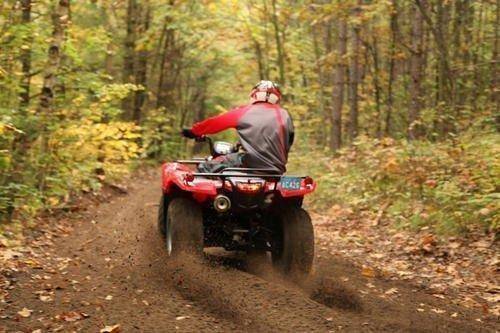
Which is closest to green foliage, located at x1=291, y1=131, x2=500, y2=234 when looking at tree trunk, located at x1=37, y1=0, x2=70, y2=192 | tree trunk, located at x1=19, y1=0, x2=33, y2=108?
tree trunk, located at x1=37, y1=0, x2=70, y2=192

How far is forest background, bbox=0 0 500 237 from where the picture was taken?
30.1ft

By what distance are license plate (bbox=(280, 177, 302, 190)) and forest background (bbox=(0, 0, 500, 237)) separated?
119 inches

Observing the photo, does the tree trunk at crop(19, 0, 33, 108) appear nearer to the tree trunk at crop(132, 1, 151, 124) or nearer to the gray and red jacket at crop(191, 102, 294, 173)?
the gray and red jacket at crop(191, 102, 294, 173)

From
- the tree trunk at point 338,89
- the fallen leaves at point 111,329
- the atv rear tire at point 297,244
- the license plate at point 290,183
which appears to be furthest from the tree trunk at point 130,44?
the fallen leaves at point 111,329

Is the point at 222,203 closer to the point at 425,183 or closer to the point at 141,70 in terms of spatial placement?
the point at 425,183

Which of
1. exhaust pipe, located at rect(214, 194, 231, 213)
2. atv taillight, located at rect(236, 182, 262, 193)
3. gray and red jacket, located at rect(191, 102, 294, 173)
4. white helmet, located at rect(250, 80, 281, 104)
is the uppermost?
white helmet, located at rect(250, 80, 281, 104)

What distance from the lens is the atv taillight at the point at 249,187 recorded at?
20.0ft

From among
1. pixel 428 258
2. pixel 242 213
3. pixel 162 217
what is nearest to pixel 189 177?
pixel 242 213

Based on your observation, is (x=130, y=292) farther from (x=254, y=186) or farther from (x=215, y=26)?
(x=215, y=26)

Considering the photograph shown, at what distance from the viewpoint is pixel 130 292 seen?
5.86 meters

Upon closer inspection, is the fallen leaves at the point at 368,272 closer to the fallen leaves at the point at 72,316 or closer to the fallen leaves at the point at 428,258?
the fallen leaves at the point at 428,258

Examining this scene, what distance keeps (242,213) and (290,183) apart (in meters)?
0.80

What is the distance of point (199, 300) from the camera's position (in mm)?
5508

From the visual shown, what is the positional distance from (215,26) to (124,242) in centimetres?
1599
